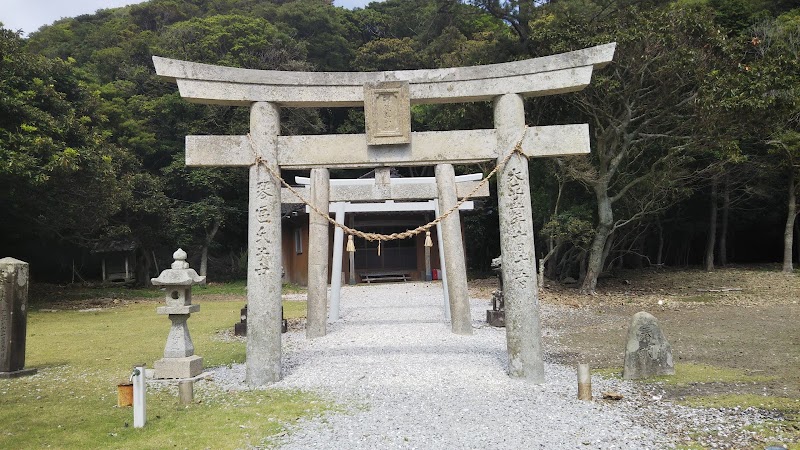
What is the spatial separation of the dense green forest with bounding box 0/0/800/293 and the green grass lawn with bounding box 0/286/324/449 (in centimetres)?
749

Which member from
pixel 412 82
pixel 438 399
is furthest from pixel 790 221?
pixel 438 399

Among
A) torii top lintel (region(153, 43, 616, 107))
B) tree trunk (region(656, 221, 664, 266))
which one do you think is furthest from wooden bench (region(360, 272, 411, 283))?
torii top lintel (region(153, 43, 616, 107))

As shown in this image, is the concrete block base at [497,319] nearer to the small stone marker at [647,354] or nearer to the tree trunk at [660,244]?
the small stone marker at [647,354]

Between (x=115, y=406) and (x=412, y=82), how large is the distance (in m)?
5.61

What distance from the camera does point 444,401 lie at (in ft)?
21.2

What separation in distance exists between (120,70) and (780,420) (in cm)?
3439

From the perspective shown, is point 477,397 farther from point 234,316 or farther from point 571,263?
point 571,263

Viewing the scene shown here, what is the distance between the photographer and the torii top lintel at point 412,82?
286 inches

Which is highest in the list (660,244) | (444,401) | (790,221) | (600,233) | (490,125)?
(490,125)

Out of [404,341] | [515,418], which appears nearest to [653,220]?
[404,341]

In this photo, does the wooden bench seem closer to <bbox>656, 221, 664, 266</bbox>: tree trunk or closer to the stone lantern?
<bbox>656, 221, 664, 266</bbox>: tree trunk

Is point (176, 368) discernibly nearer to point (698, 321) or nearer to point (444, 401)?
point (444, 401)

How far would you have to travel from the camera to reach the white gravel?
205 inches

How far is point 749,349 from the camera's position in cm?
937
